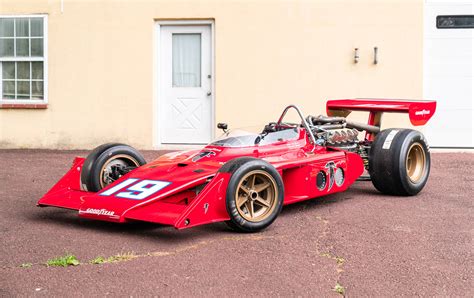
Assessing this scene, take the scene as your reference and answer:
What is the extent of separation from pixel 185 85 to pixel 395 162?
6250mm

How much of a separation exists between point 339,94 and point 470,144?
8.17ft

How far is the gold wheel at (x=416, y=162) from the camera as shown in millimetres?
9061

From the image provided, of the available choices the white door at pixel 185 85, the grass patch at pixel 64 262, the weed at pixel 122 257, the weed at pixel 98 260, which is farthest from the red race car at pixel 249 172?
the white door at pixel 185 85

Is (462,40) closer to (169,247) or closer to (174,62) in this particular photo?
(174,62)

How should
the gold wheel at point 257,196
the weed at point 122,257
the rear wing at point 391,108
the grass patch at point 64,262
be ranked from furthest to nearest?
the rear wing at point 391,108, the gold wheel at point 257,196, the weed at point 122,257, the grass patch at point 64,262

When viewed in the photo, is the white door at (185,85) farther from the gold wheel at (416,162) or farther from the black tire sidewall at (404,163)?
the black tire sidewall at (404,163)

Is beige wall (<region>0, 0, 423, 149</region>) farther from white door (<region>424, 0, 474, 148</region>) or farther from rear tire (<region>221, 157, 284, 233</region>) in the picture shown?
rear tire (<region>221, 157, 284, 233</region>)

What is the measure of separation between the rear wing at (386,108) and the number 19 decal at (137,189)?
11.6ft

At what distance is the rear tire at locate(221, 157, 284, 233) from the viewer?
21.5ft

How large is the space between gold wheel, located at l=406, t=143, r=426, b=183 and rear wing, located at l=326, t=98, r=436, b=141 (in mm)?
320

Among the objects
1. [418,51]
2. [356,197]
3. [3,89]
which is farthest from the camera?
[3,89]

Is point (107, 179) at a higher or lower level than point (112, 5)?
lower

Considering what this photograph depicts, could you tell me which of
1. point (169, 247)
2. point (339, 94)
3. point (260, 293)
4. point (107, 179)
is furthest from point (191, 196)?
point (339, 94)

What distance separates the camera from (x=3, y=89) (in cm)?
1448
